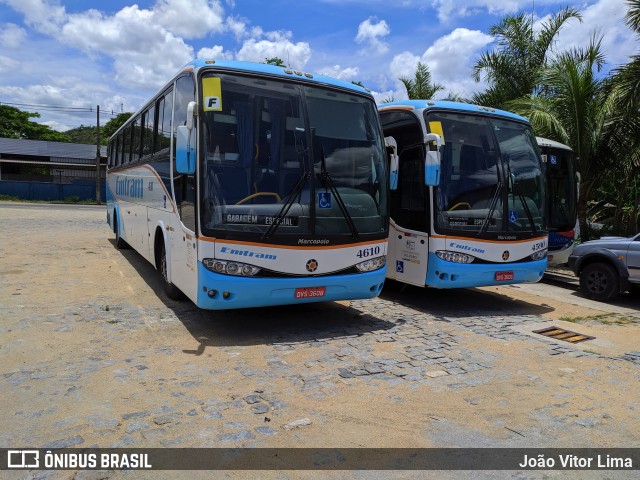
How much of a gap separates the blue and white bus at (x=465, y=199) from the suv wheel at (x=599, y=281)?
1728 millimetres

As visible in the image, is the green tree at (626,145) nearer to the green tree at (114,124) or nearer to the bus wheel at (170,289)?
the bus wheel at (170,289)

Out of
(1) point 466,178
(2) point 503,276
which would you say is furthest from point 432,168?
(2) point 503,276

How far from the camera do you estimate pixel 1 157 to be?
1816 inches

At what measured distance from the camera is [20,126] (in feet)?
189

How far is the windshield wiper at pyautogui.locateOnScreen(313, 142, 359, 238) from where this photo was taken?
6.14m

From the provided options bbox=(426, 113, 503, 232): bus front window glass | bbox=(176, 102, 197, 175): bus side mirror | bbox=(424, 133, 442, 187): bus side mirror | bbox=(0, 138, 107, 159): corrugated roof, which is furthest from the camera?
bbox=(0, 138, 107, 159): corrugated roof

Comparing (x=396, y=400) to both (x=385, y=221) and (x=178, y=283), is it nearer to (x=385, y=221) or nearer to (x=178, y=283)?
(x=385, y=221)

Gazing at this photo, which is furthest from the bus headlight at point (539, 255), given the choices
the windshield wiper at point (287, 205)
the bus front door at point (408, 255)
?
the windshield wiper at point (287, 205)

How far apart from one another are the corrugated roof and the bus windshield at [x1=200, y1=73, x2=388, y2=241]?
47.9 meters

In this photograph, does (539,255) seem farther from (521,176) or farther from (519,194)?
(521,176)

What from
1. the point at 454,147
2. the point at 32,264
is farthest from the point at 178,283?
the point at 32,264

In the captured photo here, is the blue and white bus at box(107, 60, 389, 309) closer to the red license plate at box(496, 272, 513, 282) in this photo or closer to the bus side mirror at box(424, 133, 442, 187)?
the bus side mirror at box(424, 133, 442, 187)

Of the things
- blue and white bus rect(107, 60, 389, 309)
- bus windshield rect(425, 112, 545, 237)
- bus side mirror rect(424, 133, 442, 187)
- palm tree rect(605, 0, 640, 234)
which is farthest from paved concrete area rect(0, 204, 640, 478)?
palm tree rect(605, 0, 640, 234)

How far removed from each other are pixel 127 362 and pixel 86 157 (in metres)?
49.9
